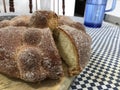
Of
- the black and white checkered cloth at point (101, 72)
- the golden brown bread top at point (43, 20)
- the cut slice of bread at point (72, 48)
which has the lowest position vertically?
the black and white checkered cloth at point (101, 72)

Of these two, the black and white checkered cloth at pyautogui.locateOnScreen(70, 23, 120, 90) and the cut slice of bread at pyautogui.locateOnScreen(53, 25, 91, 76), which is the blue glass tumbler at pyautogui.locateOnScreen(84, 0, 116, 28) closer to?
the black and white checkered cloth at pyautogui.locateOnScreen(70, 23, 120, 90)

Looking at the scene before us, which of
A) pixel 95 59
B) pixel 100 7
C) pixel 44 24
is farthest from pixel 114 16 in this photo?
pixel 44 24

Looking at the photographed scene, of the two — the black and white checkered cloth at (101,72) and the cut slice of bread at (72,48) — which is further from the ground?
the cut slice of bread at (72,48)

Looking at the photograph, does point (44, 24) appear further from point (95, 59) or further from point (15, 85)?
point (95, 59)

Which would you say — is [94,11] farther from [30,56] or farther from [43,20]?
[30,56]

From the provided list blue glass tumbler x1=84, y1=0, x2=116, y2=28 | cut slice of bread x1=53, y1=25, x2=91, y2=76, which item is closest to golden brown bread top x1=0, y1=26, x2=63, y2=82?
cut slice of bread x1=53, y1=25, x2=91, y2=76

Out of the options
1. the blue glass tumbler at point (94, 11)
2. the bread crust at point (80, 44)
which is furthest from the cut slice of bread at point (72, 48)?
the blue glass tumbler at point (94, 11)

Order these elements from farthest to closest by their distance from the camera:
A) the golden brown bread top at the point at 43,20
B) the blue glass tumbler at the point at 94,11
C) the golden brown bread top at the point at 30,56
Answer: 1. the blue glass tumbler at the point at 94,11
2. the golden brown bread top at the point at 43,20
3. the golden brown bread top at the point at 30,56

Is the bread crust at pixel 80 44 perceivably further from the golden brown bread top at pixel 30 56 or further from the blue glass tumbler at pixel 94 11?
the blue glass tumbler at pixel 94 11
